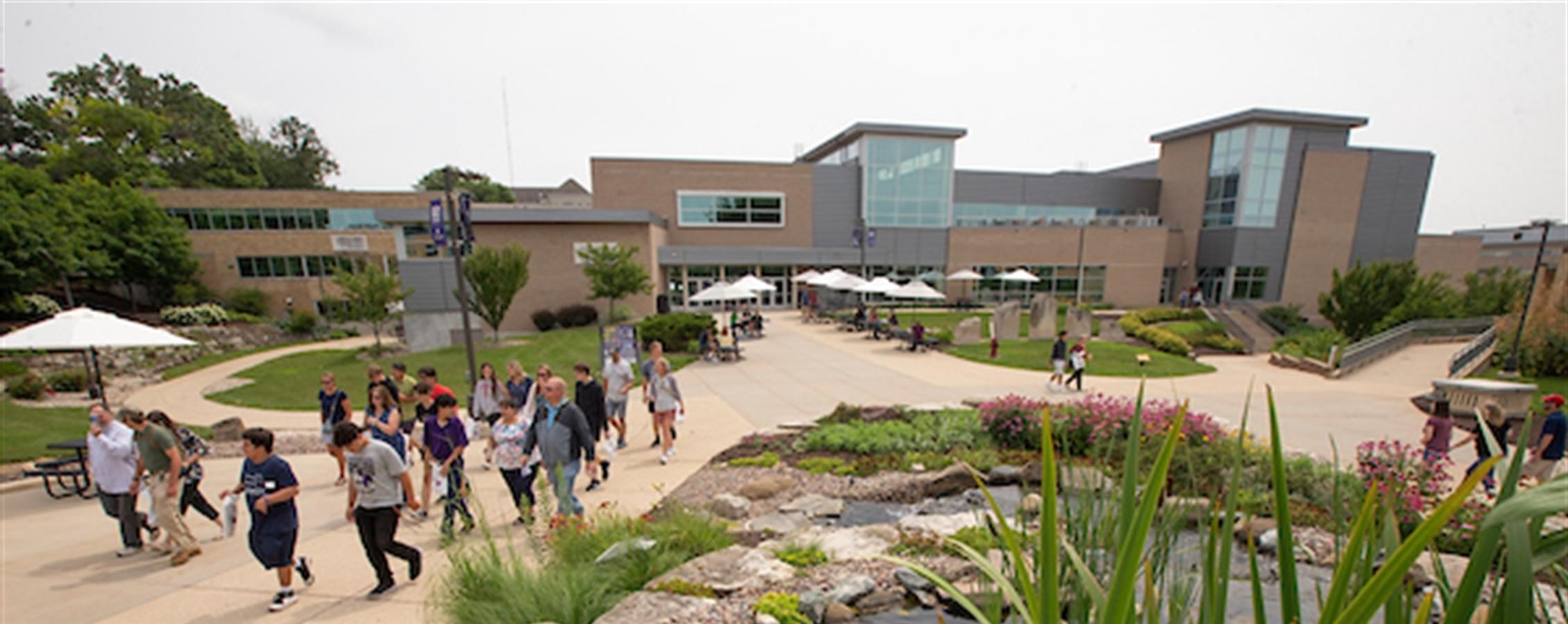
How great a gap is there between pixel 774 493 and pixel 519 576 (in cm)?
350

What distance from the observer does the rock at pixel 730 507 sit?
6109 millimetres

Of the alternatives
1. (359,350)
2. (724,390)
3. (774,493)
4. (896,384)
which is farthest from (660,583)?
(359,350)

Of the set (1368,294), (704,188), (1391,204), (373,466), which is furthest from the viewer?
(1391,204)

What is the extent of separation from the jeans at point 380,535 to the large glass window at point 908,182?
3235 centimetres

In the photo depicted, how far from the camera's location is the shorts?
468 cm

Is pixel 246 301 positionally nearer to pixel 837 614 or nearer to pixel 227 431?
pixel 227 431

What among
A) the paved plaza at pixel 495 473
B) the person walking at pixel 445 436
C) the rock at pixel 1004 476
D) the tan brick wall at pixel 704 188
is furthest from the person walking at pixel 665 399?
the tan brick wall at pixel 704 188

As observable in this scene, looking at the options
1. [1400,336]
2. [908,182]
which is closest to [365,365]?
[908,182]

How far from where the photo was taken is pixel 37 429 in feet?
36.6

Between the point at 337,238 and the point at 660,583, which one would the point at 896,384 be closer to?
the point at 660,583

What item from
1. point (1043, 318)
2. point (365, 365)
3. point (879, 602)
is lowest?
point (365, 365)

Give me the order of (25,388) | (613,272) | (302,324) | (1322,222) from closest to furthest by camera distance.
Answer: (25,388), (613,272), (302,324), (1322,222)

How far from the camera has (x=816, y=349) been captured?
18812 mm

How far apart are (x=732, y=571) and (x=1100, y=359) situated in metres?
16.4
